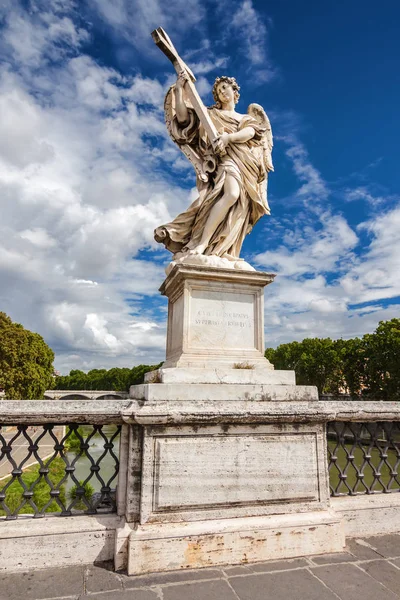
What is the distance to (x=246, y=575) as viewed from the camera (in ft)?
10.8

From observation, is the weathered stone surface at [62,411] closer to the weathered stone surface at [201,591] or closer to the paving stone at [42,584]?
the paving stone at [42,584]

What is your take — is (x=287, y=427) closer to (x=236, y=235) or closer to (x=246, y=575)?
(x=246, y=575)

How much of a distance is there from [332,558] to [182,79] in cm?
561

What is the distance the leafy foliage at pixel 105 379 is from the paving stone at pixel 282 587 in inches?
2894

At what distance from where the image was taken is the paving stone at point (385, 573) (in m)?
3.16

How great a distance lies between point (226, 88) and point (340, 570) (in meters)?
5.62

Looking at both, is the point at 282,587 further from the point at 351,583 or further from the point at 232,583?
the point at 351,583

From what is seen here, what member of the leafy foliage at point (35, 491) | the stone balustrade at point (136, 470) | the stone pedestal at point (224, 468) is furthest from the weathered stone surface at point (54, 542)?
the leafy foliage at point (35, 491)

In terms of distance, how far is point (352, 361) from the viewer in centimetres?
3562

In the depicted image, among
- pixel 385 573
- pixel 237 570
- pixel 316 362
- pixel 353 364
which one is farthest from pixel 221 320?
pixel 316 362

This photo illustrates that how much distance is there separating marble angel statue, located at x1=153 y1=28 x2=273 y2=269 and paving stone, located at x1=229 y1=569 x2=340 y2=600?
9.63 ft

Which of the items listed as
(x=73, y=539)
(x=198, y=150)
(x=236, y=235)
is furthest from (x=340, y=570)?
(x=198, y=150)

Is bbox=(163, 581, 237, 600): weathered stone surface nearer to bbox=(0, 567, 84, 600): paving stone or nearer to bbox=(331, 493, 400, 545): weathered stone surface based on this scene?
bbox=(0, 567, 84, 600): paving stone

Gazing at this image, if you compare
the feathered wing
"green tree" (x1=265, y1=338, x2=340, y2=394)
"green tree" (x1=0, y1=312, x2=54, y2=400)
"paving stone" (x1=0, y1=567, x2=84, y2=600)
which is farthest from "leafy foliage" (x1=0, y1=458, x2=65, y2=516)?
"green tree" (x1=265, y1=338, x2=340, y2=394)
